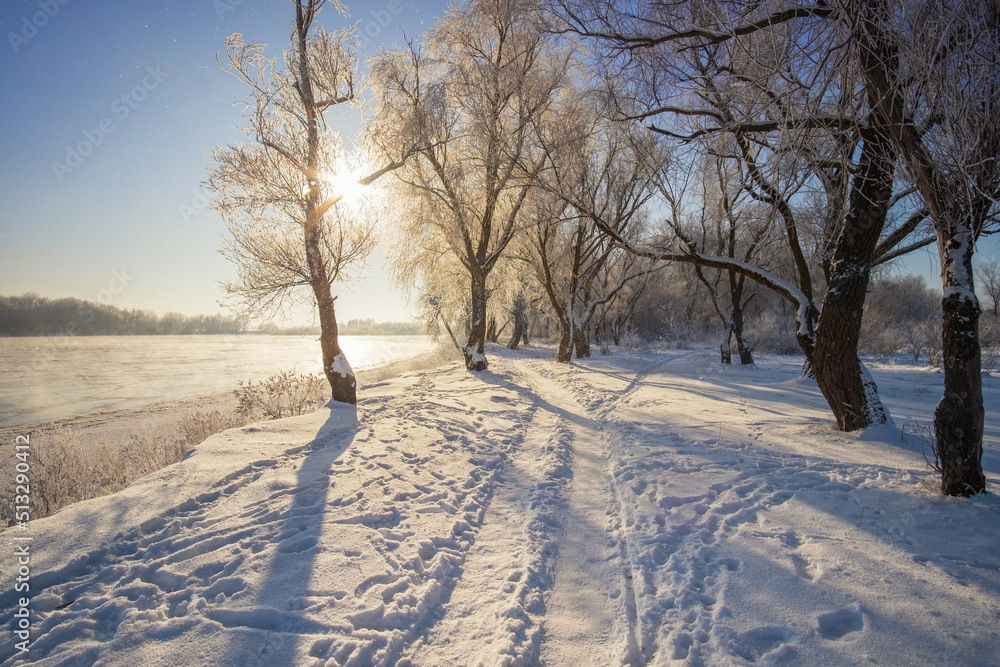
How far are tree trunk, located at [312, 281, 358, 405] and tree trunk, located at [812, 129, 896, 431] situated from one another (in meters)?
7.84

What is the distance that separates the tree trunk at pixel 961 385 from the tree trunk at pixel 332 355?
8133 mm

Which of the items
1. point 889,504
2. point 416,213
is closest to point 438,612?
point 889,504

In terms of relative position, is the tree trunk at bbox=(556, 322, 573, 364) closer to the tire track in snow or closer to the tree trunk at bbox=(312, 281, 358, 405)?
the tree trunk at bbox=(312, 281, 358, 405)

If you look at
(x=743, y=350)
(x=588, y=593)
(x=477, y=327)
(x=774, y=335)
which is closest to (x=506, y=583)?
(x=588, y=593)

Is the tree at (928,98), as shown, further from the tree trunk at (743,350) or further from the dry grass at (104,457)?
the tree trunk at (743,350)

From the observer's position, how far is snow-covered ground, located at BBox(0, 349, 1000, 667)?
7.09 feet

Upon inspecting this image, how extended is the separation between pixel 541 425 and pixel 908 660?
541 centimetres

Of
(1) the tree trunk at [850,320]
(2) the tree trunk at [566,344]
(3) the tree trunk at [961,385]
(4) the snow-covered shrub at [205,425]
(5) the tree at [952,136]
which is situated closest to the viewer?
(5) the tree at [952,136]

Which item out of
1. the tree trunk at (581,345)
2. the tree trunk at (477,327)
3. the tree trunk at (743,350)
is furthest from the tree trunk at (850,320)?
the tree trunk at (581,345)

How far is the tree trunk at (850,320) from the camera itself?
15.9 ft

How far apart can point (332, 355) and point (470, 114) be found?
27.2 feet

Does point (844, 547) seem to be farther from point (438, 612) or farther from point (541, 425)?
point (541, 425)

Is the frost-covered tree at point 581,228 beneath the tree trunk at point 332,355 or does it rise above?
above

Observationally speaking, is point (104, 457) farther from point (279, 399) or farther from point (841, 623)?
point (841, 623)
